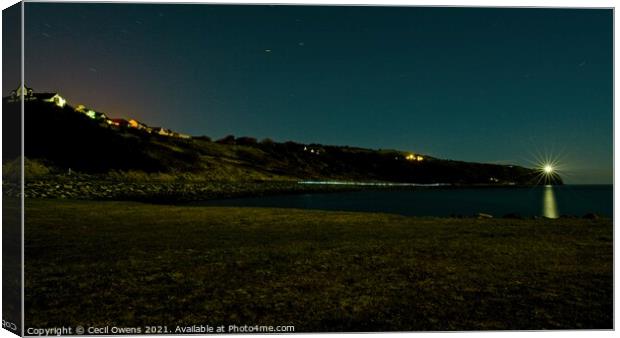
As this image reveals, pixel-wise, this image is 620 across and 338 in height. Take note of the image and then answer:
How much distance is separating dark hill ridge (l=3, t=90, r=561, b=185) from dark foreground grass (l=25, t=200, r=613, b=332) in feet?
130

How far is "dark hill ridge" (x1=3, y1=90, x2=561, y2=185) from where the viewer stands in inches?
3115

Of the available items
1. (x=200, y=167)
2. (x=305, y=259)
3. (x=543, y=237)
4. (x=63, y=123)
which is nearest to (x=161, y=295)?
(x=305, y=259)

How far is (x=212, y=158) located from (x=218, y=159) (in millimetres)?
2212

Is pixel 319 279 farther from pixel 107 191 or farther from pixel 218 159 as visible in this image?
pixel 218 159

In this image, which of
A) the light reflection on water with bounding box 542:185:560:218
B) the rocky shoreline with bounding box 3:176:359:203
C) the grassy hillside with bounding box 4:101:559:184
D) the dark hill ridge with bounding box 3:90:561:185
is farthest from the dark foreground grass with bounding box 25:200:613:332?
the dark hill ridge with bounding box 3:90:561:185

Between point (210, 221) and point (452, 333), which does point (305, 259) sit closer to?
point (452, 333)

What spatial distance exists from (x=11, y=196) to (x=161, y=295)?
442 cm

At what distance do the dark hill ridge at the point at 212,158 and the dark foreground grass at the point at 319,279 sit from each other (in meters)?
39.5

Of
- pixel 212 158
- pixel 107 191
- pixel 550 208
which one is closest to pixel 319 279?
pixel 107 191

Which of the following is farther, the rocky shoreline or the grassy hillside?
the grassy hillside

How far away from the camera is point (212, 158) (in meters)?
145

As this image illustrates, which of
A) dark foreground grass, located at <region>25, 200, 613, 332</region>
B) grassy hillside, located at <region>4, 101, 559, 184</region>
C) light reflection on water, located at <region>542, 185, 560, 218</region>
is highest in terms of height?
grassy hillside, located at <region>4, 101, 559, 184</region>

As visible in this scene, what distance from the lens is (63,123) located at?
87562mm

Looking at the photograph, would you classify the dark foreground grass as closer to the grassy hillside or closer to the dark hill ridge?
the grassy hillside
